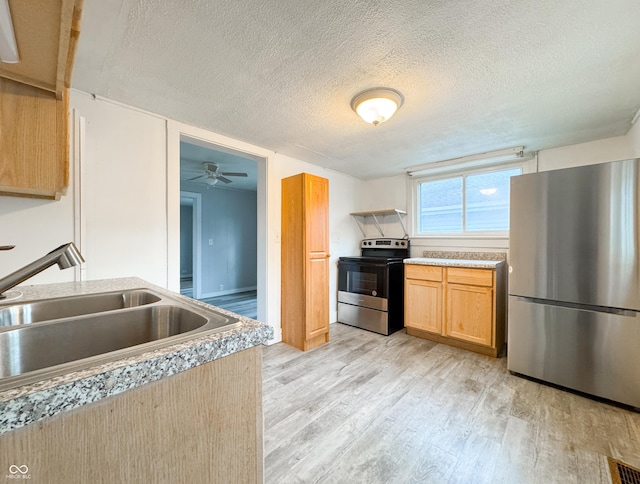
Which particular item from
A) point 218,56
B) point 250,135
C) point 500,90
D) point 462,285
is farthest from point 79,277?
point 462,285

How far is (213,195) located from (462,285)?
480 centimetres

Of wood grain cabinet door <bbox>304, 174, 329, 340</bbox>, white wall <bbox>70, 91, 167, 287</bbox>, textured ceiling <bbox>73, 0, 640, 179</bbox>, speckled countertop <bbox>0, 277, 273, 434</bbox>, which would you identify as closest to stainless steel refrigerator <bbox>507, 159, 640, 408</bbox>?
textured ceiling <bbox>73, 0, 640, 179</bbox>

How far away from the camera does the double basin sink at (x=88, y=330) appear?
701 mm

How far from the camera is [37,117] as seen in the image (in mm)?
1160

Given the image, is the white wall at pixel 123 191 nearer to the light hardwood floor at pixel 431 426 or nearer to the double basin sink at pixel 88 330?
the double basin sink at pixel 88 330

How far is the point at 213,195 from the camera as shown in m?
5.50

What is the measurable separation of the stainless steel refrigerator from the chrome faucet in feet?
9.37

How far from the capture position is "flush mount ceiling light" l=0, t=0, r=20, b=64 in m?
0.63

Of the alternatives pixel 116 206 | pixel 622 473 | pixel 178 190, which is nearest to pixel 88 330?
pixel 116 206

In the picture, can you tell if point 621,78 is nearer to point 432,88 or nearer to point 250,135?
point 432,88

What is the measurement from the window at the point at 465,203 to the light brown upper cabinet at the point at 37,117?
12.0 ft

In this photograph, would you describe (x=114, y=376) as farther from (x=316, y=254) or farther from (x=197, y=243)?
(x=197, y=243)

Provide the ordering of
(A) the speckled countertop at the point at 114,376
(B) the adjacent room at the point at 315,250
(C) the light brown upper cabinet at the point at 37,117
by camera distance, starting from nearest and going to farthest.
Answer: (A) the speckled countertop at the point at 114,376, (B) the adjacent room at the point at 315,250, (C) the light brown upper cabinet at the point at 37,117

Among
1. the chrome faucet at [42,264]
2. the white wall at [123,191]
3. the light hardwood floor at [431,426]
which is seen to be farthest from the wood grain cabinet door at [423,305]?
the chrome faucet at [42,264]
